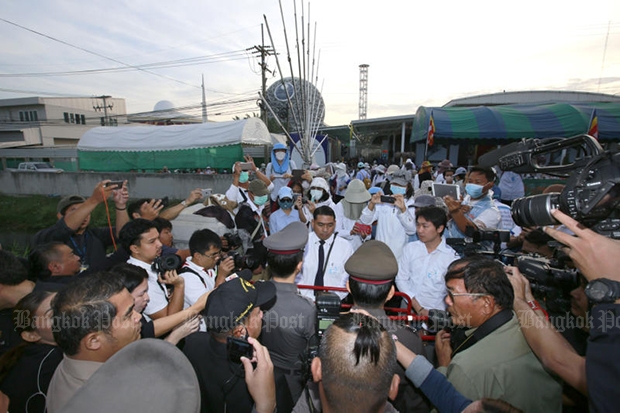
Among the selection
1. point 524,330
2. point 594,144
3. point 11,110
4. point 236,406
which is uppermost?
point 11,110

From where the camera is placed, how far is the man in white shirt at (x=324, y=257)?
3.25 m

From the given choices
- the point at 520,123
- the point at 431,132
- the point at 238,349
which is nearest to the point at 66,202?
the point at 238,349

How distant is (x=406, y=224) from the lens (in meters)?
3.87

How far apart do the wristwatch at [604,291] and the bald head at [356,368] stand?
736 millimetres

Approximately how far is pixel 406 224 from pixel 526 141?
1996 mm

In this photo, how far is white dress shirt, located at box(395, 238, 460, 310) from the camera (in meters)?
2.95

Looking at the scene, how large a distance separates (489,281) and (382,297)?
0.61 m

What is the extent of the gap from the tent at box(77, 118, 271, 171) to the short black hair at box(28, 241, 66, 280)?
11.4 meters

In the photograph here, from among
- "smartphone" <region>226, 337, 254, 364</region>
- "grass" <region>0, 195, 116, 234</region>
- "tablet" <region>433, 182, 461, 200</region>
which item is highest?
"tablet" <region>433, 182, 461, 200</region>

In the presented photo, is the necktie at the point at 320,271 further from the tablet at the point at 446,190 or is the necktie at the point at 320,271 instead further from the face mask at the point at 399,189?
the face mask at the point at 399,189

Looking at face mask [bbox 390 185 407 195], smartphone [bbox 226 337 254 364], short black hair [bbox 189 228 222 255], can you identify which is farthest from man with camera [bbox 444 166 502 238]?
smartphone [bbox 226 337 254 364]

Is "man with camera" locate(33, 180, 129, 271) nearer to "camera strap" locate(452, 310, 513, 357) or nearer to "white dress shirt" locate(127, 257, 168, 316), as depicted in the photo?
"white dress shirt" locate(127, 257, 168, 316)

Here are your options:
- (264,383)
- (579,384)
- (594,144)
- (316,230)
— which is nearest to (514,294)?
(579,384)

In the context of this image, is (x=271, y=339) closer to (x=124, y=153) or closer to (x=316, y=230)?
(x=316, y=230)
